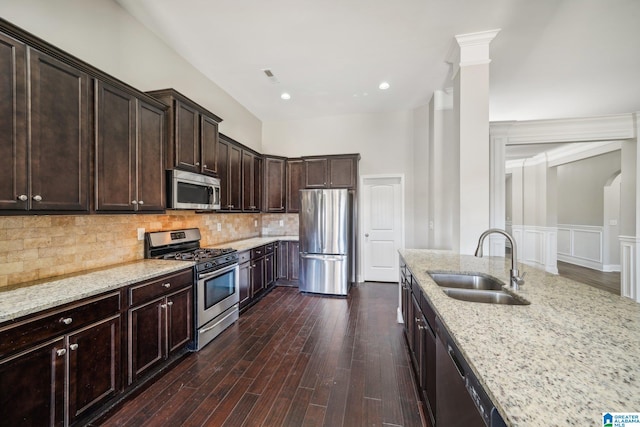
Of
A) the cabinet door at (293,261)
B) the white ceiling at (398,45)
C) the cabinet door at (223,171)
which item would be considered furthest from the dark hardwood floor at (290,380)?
the white ceiling at (398,45)

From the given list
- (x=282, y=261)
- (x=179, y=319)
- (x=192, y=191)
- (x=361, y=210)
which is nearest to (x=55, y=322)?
(x=179, y=319)

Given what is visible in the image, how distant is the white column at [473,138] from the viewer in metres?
2.61

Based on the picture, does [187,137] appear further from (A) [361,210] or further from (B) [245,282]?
(A) [361,210]

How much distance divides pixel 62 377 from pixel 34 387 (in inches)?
4.8

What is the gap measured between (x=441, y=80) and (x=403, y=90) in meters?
0.54

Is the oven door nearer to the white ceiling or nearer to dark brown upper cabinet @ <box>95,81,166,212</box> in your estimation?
Answer: dark brown upper cabinet @ <box>95,81,166,212</box>

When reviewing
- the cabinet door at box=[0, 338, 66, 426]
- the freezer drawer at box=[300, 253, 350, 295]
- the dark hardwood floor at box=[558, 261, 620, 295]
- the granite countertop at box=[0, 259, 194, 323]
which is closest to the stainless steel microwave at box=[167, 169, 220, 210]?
the granite countertop at box=[0, 259, 194, 323]

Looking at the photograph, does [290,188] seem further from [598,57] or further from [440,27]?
[598,57]

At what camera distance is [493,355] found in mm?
819

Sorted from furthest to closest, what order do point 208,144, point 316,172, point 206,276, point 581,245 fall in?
point 581,245 → point 316,172 → point 208,144 → point 206,276

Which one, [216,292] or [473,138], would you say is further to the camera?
[216,292]

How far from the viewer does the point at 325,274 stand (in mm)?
4133

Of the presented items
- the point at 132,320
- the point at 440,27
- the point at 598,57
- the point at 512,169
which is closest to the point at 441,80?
the point at 440,27

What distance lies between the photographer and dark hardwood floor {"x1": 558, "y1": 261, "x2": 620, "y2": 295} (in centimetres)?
473
